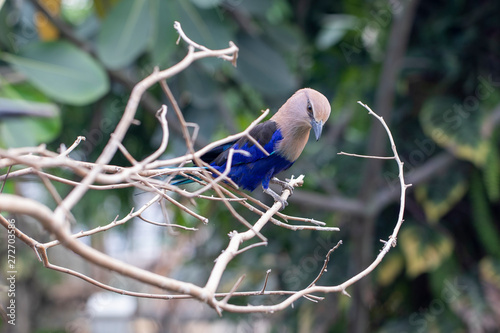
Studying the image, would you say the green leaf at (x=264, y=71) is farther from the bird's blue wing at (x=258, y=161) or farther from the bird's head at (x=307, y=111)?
the bird's head at (x=307, y=111)

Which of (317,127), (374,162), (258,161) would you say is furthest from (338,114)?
(317,127)

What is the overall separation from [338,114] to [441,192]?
1.05m

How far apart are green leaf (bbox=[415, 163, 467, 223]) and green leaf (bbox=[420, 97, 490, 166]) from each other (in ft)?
0.75

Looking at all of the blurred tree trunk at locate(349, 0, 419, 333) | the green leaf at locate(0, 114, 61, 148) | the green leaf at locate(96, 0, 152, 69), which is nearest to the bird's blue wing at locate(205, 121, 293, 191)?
the green leaf at locate(0, 114, 61, 148)

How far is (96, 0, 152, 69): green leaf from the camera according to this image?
132 inches

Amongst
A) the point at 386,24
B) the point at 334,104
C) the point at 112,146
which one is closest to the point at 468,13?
the point at 386,24

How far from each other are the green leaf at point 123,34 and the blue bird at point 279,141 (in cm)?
147

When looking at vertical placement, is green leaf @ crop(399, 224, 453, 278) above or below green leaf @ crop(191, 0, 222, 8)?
below

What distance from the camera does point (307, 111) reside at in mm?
1716

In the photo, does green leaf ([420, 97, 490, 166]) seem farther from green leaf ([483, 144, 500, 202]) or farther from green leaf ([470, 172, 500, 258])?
green leaf ([470, 172, 500, 258])

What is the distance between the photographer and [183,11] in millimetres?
3574

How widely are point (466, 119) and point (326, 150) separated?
103 cm

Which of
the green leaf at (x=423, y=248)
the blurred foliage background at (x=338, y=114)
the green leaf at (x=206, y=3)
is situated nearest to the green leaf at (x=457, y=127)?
the blurred foliage background at (x=338, y=114)

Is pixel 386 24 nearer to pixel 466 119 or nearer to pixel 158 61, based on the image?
pixel 466 119
